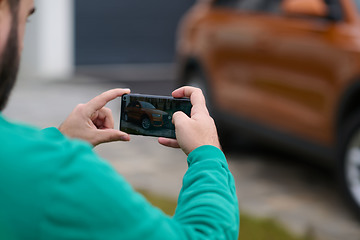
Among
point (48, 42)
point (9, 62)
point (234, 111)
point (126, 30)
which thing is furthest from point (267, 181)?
point (126, 30)

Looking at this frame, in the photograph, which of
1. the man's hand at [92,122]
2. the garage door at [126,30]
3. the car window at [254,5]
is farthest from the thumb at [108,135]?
the garage door at [126,30]

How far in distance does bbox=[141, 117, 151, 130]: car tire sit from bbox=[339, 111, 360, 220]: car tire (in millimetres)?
2588

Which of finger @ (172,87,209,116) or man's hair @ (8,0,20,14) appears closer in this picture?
man's hair @ (8,0,20,14)

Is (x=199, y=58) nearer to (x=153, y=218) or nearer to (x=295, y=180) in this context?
(x=295, y=180)

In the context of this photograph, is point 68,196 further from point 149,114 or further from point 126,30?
point 126,30

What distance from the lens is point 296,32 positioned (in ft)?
14.5

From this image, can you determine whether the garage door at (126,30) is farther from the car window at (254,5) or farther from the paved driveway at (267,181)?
the car window at (254,5)

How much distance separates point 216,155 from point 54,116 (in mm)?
6511

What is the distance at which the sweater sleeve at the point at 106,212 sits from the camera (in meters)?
0.87

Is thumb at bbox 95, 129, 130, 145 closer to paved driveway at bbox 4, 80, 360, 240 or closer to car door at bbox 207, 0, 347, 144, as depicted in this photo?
paved driveway at bbox 4, 80, 360, 240

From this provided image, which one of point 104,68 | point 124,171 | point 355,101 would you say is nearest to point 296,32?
point 355,101

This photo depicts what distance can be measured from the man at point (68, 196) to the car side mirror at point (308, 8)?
129 inches

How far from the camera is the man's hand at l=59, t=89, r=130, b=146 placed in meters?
1.38

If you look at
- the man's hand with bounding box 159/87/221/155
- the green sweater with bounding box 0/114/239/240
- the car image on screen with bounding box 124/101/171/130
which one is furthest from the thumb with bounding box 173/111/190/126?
the green sweater with bounding box 0/114/239/240
